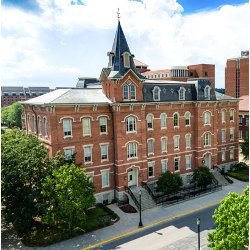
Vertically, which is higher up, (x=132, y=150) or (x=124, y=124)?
(x=124, y=124)

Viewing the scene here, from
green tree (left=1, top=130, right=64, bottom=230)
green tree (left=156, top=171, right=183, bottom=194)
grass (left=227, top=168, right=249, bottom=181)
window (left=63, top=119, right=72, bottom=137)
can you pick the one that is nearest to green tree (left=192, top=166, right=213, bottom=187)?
green tree (left=156, top=171, right=183, bottom=194)

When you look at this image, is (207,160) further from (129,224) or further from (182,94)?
(129,224)

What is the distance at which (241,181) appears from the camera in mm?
36406

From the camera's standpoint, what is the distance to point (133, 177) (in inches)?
1212

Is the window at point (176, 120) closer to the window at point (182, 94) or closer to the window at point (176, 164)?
the window at point (182, 94)

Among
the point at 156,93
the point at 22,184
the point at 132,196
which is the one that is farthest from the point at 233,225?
the point at 156,93

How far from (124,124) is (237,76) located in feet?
260

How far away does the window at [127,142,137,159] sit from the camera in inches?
1170

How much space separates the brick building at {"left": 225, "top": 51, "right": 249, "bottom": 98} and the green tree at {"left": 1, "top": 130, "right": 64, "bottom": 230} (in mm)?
85437

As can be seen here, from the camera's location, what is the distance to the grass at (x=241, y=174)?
3683 cm

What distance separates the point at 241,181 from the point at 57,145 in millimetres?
27113

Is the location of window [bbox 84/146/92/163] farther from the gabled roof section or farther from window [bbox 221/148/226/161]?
window [bbox 221/148/226/161]

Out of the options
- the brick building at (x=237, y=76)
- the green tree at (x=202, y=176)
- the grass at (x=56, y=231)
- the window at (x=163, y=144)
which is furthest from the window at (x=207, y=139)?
the brick building at (x=237, y=76)

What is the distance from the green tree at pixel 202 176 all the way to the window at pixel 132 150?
9.23 metres
